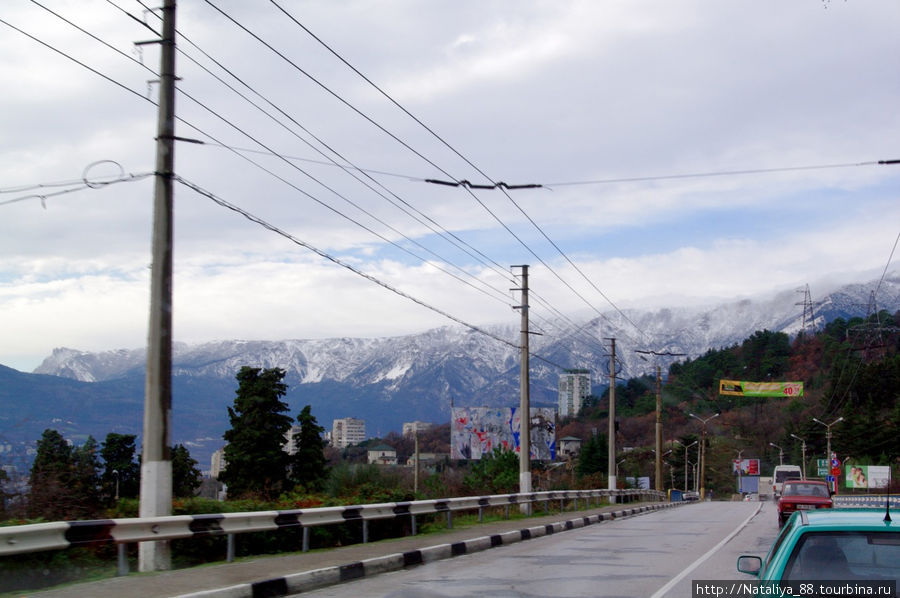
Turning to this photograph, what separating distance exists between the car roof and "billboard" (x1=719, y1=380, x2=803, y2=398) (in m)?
72.5

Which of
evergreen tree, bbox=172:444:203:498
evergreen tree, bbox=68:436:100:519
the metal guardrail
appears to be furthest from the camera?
evergreen tree, bbox=172:444:203:498

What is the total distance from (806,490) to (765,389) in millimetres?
54866

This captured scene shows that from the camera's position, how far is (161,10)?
15.2m

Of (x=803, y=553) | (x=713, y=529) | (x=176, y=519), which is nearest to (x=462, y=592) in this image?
(x=176, y=519)

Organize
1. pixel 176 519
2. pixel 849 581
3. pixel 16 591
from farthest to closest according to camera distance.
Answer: pixel 176 519, pixel 16 591, pixel 849 581

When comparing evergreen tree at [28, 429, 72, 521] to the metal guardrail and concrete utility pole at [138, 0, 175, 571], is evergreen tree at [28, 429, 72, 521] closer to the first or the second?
concrete utility pole at [138, 0, 175, 571]

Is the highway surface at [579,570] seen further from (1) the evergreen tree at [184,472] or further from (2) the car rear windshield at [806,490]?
(1) the evergreen tree at [184,472]

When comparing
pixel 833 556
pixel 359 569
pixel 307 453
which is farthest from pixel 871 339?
pixel 833 556

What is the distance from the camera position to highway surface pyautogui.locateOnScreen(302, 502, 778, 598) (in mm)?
11438

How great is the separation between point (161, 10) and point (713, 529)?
19043 mm

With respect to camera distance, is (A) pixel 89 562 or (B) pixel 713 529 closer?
(A) pixel 89 562

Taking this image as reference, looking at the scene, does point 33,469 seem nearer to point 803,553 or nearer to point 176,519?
point 176,519

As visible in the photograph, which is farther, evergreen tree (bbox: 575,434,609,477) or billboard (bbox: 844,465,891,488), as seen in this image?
evergreen tree (bbox: 575,434,609,477)

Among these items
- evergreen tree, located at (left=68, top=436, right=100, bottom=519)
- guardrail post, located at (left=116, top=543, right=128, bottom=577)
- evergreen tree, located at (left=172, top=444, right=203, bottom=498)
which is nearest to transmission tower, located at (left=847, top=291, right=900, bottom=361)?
evergreen tree, located at (left=172, top=444, right=203, bottom=498)
